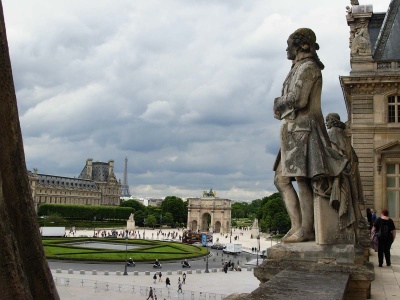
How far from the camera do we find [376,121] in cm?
2541

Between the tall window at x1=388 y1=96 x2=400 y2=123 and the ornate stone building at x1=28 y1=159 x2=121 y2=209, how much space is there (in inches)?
4213

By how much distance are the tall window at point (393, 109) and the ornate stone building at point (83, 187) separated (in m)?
107

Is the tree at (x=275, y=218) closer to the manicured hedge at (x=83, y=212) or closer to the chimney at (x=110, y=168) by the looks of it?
the manicured hedge at (x=83, y=212)

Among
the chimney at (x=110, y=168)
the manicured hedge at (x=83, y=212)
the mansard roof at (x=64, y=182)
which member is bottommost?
the manicured hedge at (x=83, y=212)

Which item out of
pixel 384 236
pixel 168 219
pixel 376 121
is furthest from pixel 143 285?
pixel 168 219

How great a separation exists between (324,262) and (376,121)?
22.1m

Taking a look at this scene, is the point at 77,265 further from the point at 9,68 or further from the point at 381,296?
the point at 9,68

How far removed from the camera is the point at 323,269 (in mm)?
4848

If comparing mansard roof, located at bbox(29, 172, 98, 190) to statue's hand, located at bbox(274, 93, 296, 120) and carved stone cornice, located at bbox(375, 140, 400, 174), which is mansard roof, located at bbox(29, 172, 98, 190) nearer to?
carved stone cornice, located at bbox(375, 140, 400, 174)

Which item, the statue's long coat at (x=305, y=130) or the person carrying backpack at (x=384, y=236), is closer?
the statue's long coat at (x=305, y=130)

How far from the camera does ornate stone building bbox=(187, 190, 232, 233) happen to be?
3967 inches

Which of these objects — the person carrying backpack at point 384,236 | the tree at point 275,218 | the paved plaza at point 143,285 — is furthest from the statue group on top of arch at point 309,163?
the tree at point 275,218

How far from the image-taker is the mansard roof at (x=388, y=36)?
26.5 metres

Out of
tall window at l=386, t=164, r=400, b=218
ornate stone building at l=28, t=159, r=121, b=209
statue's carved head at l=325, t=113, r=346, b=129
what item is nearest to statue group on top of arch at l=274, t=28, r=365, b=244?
statue's carved head at l=325, t=113, r=346, b=129
